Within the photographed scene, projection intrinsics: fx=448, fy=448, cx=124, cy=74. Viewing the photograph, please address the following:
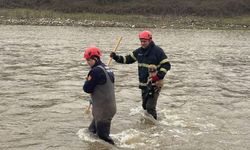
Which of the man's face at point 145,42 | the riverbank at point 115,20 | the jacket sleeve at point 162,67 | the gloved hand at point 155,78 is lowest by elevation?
the riverbank at point 115,20

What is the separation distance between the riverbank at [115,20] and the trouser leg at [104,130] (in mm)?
48151

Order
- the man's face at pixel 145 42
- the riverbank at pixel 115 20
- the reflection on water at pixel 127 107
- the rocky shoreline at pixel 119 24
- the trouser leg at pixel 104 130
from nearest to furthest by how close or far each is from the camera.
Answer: the trouser leg at pixel 104 130
the reflection on water at pixel 127 107
the man's face at pixel 145 42
the rocky shoreline at pixel 119 24
the riverbank at pixel 115 20

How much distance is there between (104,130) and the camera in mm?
9859

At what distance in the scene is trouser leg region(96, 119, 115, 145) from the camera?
978 cm

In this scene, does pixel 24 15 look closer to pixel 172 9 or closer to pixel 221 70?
pixel 172 9

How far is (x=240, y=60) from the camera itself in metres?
27.2

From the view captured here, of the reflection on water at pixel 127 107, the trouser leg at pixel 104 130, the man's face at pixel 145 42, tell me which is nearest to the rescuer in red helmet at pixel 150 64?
the man's face at pixel 145 42

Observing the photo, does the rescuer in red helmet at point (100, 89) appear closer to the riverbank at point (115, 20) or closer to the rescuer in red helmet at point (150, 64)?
the rescuer in red helmet at point (150, 64)

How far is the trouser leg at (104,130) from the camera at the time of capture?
32.1 feet

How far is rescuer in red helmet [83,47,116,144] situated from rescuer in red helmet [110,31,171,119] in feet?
6.24

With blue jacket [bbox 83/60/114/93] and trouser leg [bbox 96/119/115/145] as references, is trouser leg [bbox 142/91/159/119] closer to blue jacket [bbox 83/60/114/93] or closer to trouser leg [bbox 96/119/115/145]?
trouser leg [bbox 96/119/115/145]

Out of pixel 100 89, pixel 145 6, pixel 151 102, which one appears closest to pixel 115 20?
pixel 145 6

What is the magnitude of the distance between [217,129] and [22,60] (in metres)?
14.3

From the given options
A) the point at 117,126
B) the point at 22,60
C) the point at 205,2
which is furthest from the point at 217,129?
the point at 205,2
